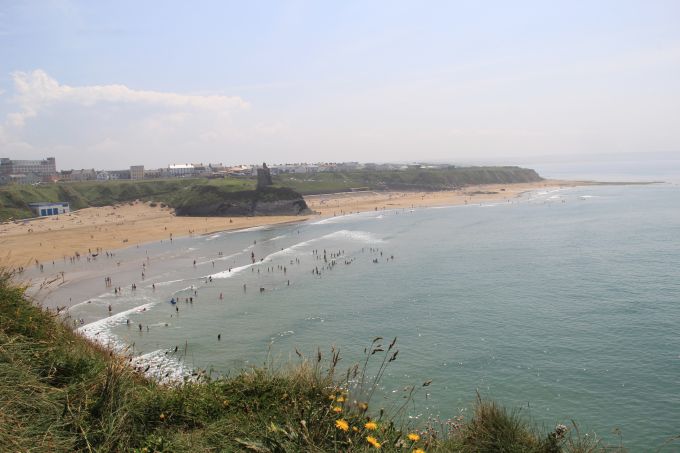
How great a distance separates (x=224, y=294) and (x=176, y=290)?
4.94m

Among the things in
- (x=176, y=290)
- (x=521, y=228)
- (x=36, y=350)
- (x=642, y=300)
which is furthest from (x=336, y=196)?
(x=36, y=350)

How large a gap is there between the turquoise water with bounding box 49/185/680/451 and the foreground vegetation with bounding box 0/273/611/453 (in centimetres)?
874

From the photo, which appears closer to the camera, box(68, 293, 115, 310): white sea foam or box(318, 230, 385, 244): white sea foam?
box(68, 293, 115, 310): white sea foam

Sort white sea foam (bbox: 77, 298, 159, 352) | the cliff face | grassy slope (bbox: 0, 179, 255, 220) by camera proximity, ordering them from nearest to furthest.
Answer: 1. white sea foam (bbox: 77, 298, 159, 352)
2. grassy slope (bbox: 0, 179, 255, 220)
3. the cliff face

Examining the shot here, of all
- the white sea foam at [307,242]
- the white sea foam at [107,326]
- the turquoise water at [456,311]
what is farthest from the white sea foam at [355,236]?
the white sea foam at [107,326]

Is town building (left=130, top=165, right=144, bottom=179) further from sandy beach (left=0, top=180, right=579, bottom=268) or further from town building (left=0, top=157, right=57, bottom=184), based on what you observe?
sandy beach (left=0, top=180, right=579, bottom=268)

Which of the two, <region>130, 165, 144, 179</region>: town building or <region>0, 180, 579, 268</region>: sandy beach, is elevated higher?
<region>130, 165, 144, 179</region>: town building

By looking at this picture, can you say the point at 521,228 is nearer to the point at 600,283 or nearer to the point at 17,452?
the point at 600,283

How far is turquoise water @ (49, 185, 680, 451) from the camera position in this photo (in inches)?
Result: 800

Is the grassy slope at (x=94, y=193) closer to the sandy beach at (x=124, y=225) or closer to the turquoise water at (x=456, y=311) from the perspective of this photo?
the sandy beach at (x=124, y=225)

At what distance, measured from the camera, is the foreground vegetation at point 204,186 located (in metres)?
102

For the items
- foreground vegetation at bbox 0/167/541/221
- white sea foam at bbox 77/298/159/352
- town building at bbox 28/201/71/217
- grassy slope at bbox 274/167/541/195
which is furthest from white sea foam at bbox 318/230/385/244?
grassy slope at bbox 274/167/541/195

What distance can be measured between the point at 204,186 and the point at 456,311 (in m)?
88.3

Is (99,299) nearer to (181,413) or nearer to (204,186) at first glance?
(181,413)
